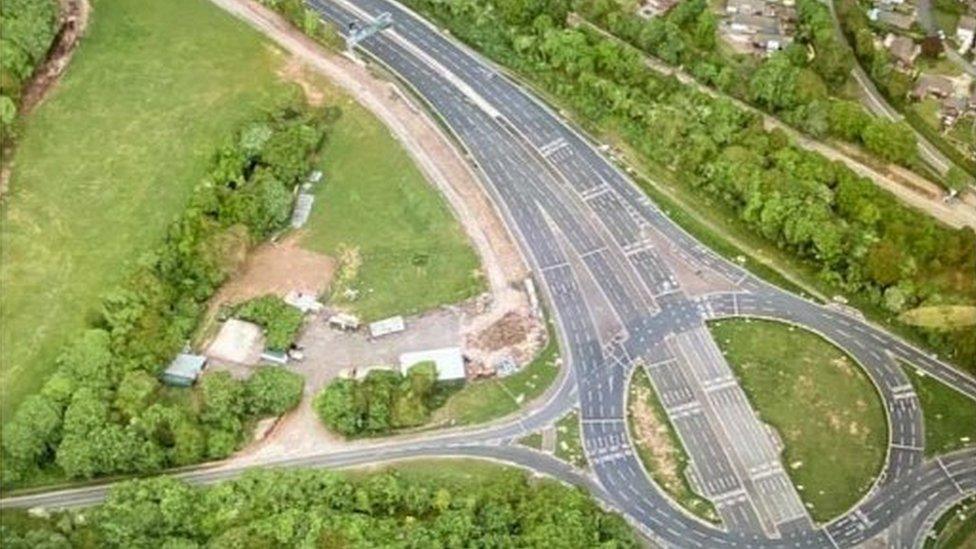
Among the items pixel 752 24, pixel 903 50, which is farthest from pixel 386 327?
pixel 903 50

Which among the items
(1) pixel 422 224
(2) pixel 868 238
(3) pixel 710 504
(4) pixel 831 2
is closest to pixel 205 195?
(1) pixel 422 224

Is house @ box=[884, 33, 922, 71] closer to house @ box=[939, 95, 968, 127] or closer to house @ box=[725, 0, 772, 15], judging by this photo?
house @ box=[939, 95, 968, 127]

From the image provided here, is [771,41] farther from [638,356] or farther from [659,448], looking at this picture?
[659,448]

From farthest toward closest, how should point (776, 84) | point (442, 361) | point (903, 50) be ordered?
point (903, 50) < point (776, 84) < point (442, 361)

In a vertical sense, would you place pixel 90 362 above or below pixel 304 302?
below

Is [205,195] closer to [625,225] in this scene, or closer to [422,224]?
[422,224]

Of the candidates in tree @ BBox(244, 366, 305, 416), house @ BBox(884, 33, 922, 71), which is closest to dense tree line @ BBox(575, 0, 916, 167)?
house @ BBox(884, 33, 922, 71)
